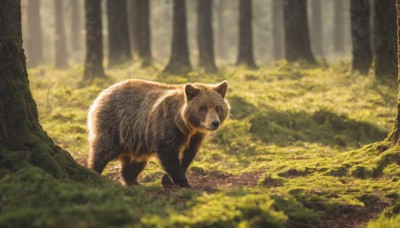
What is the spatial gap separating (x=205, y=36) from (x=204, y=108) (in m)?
21.3

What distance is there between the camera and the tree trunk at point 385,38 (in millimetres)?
17891

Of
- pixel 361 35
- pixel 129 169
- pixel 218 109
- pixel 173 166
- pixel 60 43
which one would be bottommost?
pixel 129 169

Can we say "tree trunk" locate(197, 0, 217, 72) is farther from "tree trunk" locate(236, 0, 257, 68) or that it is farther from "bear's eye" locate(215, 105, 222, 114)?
"bear's eye" locate(215, 105, 222, 114)

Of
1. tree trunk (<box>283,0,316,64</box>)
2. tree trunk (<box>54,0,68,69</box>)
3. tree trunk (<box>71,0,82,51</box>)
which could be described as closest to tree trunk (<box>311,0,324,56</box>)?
tree trunk (<box>54,0,68,69</box>)

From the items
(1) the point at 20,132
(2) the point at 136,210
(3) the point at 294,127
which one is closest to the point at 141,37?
(3) the point at 294,127

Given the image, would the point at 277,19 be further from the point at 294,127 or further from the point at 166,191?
the point at 166,191

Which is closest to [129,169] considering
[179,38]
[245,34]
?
[179,38]

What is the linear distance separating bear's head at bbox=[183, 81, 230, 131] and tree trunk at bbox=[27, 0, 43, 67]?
37.7 metres

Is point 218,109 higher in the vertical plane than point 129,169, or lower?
higher

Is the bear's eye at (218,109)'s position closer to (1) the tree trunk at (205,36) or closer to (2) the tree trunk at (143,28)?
(1) the tree trunk at (205,36)

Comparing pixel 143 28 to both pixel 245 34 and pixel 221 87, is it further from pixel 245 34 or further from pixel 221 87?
pixel 221 87

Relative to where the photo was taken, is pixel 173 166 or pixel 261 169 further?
pixel 261 169

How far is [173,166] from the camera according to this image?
29.2 ft

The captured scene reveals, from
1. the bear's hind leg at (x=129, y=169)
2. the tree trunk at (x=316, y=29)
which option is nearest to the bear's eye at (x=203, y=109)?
the bear's hind leg at (x=129, y=169)
